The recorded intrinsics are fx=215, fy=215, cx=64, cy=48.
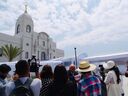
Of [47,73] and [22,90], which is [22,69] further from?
[47,73]

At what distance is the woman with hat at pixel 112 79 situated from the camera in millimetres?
5714

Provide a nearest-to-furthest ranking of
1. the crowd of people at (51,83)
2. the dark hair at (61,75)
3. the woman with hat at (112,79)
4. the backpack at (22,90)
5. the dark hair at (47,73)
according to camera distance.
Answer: the backpack at (22,90)
the crowd of people at (51,83)
the dark hair at (61,75)
the dark hair at (47,73)
the woman with hat at (112,79)

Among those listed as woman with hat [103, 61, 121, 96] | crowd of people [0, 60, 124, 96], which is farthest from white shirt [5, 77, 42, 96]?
woman with hat [103, 61, 121, 96]

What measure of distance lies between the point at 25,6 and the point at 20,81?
49.9m

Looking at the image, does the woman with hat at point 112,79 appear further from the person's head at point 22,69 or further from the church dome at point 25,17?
the church dome at point 25,17

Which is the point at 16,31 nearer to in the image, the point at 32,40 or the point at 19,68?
the point at 32,40

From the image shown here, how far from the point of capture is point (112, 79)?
18.9 feet

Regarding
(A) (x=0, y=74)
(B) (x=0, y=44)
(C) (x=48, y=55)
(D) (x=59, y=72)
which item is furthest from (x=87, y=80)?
(C) (x=48, y=55)

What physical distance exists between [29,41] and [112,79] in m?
42.3

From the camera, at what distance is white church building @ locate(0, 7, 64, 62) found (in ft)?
144

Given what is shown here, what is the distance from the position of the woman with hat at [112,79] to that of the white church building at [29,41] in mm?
35877

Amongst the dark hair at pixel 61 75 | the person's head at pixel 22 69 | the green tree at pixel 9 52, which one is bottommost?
the dark hair at pixel 61 75

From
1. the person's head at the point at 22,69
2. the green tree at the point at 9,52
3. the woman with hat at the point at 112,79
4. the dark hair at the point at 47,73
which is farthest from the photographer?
the green tree at the point at 9,52

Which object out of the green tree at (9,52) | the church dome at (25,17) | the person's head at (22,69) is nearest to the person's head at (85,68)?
the person's head at (22,69)
